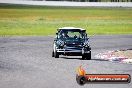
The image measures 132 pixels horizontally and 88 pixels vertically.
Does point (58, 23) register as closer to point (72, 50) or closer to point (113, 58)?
point (113, 58)

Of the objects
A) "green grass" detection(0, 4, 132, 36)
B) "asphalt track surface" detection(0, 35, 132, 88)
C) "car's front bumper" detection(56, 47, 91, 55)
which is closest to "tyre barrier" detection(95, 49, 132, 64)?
"asphalt track surface" detection(0, 35, 132, 88)

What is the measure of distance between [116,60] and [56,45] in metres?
3.08

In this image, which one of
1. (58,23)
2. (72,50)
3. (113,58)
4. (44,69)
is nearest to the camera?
(44,69)

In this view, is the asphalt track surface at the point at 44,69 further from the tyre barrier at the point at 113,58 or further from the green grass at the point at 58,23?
the green grass at the point at 58,23

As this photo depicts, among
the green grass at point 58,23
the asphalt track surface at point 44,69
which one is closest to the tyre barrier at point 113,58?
the asphalt track surface at point 44,69

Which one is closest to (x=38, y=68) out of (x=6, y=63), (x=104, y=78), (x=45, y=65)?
(x=45, y=65)

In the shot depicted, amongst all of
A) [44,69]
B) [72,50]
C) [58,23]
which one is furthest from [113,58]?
[58,23]

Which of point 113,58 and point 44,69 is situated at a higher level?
point 44,69

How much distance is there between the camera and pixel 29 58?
21.3m

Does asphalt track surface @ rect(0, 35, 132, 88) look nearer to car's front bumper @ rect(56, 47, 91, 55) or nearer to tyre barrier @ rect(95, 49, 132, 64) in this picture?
car's front bumper @ rect(56, 47, 91, 55)

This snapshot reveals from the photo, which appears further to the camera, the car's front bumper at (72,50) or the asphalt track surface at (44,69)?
the car's front bumper at (72,50)

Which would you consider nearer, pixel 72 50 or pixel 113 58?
pixel 72 50

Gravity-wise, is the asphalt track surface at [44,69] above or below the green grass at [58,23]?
above

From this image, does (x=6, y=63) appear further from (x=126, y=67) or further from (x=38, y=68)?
(x=126, y=67)
